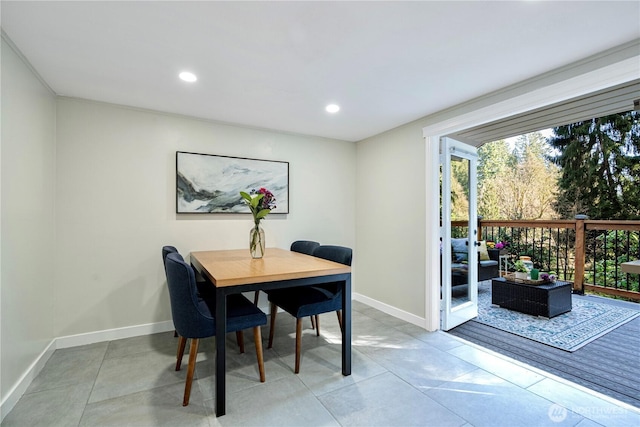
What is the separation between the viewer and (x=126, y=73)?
227 centimetres

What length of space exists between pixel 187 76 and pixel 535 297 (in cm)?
436

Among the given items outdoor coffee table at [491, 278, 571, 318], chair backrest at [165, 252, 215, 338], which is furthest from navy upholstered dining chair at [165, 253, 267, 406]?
outdoor coffee table at [491, 278, 571, 318]

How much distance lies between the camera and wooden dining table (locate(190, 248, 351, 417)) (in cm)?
181

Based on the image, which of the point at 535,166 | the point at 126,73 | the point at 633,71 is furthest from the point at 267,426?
the point at 535,166

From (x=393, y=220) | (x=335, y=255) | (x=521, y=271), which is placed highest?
(x=393, y=220)

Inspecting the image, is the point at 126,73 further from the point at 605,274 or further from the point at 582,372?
the point at 605,274

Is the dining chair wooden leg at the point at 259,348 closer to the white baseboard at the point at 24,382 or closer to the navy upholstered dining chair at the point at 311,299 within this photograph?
the navy upholstered dining chair at the point at 311,299

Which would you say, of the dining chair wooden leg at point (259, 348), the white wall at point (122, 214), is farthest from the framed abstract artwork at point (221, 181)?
the dining chair wooden leg at point (259, 348)

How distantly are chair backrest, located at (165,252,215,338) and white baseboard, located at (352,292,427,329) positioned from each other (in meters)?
2.24

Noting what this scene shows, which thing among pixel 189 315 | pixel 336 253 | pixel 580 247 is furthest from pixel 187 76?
pixel 580 247

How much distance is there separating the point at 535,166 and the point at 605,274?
3.26 meters

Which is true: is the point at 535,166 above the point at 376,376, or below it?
above

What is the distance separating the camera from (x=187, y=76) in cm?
232

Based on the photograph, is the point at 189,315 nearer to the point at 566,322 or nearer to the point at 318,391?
the point at 318,391
